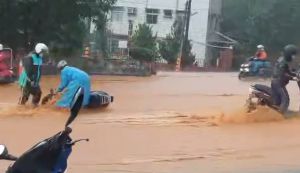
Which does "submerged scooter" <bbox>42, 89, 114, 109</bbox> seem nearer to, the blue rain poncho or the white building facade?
the blue rain poncho

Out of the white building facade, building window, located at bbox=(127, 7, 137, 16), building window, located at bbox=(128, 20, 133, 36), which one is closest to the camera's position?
building window, located at bbox=(128, 20, 133, 36)

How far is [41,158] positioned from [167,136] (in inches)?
306

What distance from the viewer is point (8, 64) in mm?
24156

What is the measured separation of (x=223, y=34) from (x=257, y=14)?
19.1ft

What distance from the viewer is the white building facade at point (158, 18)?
68.5 metres

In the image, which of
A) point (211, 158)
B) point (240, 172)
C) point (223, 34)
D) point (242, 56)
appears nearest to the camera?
point (240, 172)

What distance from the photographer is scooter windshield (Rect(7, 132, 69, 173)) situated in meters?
4.64

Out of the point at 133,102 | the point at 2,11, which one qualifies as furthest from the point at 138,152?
the point at 2,11

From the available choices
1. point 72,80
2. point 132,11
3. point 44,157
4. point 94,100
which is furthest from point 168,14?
point 44,157

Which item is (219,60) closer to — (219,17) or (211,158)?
(219,17)

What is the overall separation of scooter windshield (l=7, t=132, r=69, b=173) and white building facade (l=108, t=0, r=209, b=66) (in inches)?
2473

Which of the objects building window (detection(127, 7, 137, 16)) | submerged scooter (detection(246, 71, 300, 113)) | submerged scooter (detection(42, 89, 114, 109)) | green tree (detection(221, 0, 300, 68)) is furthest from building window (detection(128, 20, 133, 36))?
submerged scooter (detection(246, 71, 300, 113))

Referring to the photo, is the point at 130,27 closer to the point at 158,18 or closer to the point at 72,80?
the point at 158,18

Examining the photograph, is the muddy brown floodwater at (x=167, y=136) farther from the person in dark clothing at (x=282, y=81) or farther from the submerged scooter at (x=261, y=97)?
the person in dark clothing at (x=282, y=81)
